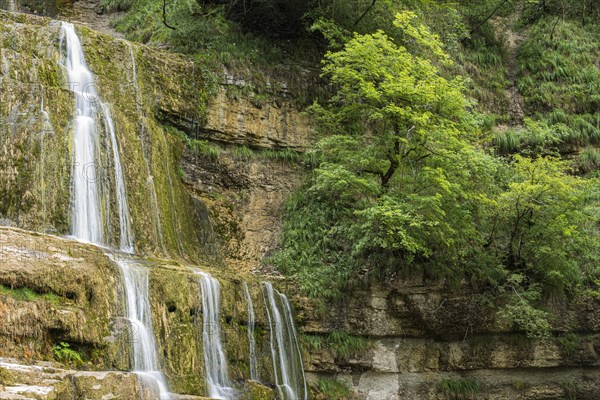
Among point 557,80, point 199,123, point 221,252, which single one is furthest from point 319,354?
point 557,80

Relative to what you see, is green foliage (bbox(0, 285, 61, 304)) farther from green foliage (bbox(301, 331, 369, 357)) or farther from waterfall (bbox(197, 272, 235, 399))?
green foliage (bbox(301, 331, 369, 357))

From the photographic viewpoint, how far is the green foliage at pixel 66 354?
10.6 metres

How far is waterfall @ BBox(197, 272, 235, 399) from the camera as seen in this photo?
44.4 feet

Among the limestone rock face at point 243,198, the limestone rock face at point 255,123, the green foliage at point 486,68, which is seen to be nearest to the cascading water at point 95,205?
the limestone rock face at point 243,198

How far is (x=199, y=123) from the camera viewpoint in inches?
780

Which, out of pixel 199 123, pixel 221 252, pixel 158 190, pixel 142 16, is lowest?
pixel 221 252

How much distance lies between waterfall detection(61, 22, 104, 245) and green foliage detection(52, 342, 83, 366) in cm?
390

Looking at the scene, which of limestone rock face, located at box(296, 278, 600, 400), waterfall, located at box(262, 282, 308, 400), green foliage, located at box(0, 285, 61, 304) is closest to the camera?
green foliage, located at box(0, 285, 61, 304)

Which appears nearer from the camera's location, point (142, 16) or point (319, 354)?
point (319, 354)

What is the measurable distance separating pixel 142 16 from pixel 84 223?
11955 mm

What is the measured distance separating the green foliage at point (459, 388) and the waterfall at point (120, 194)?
330 inches

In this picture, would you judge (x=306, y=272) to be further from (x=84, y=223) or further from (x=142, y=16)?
(x=142, y=16)

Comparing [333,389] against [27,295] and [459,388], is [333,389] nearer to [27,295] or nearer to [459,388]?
[459,388]

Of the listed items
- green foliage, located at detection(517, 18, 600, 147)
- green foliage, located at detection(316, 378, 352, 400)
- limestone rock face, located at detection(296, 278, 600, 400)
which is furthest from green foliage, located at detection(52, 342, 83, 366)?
green foliage, located at detection(517, 18, 600, 147)
